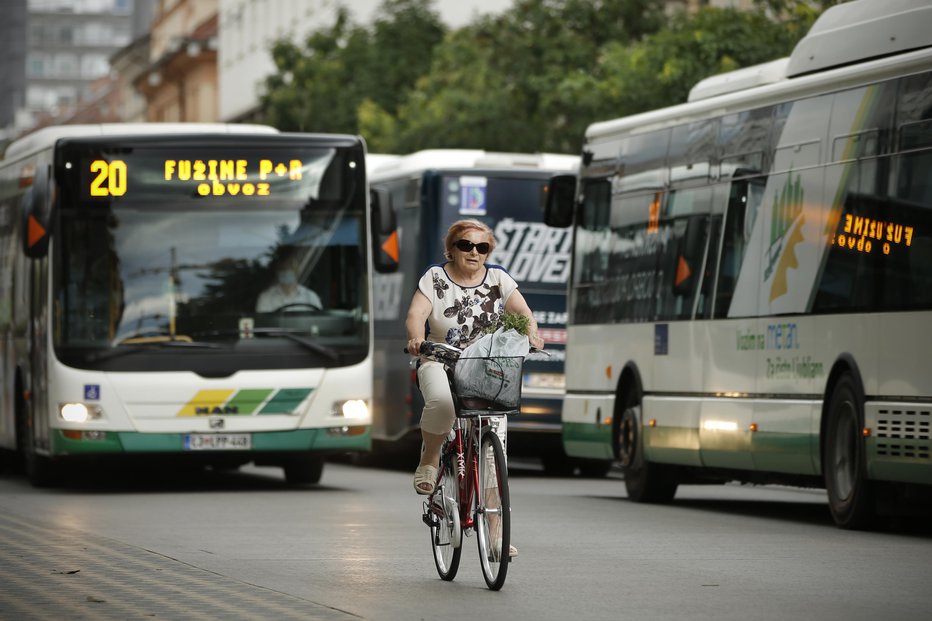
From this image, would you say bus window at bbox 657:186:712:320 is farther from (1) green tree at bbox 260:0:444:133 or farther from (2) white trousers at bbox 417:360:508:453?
(1) green tree at bbox 260:0:444:133

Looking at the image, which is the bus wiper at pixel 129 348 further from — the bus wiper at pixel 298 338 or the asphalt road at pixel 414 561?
the asphalt road at pixel 414 561

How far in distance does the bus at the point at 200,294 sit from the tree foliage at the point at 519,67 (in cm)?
918

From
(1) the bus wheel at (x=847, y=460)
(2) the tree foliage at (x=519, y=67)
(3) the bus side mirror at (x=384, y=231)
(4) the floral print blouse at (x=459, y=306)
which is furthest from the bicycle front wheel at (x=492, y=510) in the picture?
(2) the tree foliage at (x=519, y=67)

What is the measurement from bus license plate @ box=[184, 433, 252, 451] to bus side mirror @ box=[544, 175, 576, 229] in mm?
3495

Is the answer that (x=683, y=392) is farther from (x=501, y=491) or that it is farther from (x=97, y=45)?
(x=97, y=45)

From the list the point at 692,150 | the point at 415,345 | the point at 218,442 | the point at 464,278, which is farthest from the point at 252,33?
the point at 415,345

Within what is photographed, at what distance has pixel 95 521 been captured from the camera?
1622cm

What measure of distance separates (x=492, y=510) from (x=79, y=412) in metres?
9.85

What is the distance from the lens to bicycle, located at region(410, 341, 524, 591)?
34.7 feet

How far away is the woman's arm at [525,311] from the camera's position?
35.1 ft

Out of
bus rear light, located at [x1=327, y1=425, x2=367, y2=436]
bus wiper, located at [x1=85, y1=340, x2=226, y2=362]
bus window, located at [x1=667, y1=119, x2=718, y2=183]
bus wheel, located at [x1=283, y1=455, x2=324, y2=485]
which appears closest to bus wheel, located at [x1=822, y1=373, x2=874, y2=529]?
bus window, located at [x1=667, y1=119, x2=718, y2=183]

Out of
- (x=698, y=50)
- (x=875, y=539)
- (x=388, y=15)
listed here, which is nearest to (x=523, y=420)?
(x=698, y=50)

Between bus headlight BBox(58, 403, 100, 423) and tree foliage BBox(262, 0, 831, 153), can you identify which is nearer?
A: bus headlight BBox(58, 403, 100, 423)

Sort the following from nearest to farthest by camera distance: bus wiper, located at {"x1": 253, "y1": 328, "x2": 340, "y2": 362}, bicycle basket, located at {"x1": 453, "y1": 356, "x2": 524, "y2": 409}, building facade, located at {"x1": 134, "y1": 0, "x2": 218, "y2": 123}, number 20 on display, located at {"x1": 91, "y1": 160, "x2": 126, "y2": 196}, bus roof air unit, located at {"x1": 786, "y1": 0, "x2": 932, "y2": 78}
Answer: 1. bicycle basket, located at {"x1": 453, "y1": 356, "x2": 524, "y2": 409}
2. bus roof air unit, located at {"x1": 786, "y1": 0, "x2": 932, "y2": 78}
3. bus wiper, located at {"x1": 253, "y1": 328, "x2": 340, "y2": 362}
4. number 20 on display, located at {"x1": 91, "y1": 160, "x2": 126, "y2": 196}
5. building facade, located at {"x1": 134, "y1": 0, "x2": 218, "y2": 123}
